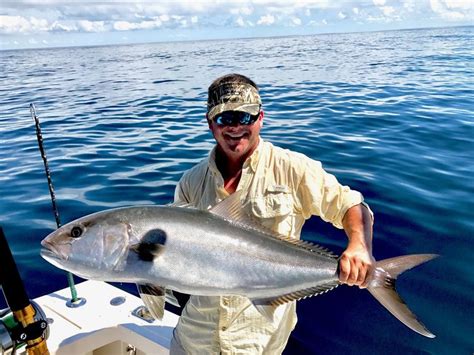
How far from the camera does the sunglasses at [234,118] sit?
2885 millimetres

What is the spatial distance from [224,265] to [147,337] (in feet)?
5.73

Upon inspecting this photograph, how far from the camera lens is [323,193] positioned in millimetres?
2910

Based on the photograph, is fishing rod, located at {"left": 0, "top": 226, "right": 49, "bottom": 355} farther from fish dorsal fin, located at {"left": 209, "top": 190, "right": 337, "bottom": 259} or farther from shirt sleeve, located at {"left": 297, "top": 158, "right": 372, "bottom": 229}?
shirt sleeve, located at {"left": 297, "top": 158, "right": 372, "bottom": 229}

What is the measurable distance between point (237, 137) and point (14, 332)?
182 cm

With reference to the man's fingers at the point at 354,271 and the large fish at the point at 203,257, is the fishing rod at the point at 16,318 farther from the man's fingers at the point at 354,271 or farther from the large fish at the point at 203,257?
the man's fingers at the point at 354,271

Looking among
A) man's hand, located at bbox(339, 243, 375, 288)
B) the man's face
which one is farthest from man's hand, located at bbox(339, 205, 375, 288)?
the man's face

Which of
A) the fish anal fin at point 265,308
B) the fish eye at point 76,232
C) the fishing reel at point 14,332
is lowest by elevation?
the fishing reel at point 14,332

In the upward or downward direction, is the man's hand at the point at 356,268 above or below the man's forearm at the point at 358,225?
below

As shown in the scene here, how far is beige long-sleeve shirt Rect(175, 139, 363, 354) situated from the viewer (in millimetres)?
2828

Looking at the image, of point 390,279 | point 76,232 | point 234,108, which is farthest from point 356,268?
point 76,232

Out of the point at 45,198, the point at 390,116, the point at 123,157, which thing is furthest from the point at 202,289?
the point at 390,116

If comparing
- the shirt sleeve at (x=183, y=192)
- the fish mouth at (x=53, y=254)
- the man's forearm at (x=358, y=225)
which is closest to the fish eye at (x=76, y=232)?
the fish mouth at (x=53, y=254)

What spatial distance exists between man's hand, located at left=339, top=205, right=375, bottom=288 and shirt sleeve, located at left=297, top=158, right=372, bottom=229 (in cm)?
12

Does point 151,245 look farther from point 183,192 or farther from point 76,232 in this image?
point 183,192
